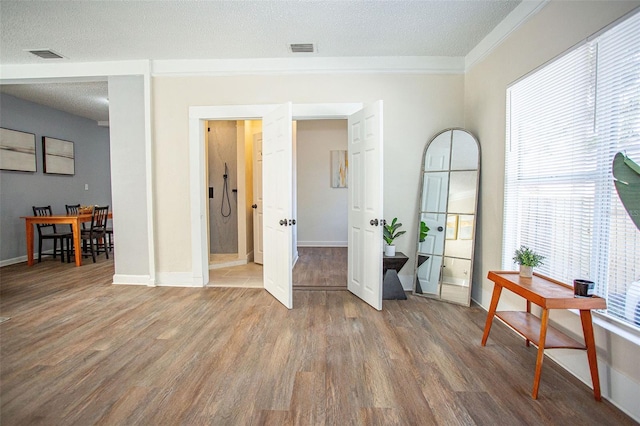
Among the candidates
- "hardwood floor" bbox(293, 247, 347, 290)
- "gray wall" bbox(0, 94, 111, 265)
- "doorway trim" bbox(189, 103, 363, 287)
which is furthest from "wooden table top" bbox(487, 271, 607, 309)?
"gray wall" bbox(0, 94, 111, 265)

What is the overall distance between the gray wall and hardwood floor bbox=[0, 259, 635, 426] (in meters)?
2.56

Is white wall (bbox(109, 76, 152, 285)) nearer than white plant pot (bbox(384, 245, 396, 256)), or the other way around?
white plant pot (bbox(384, 245, 396, 256))

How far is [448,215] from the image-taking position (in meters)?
3.55

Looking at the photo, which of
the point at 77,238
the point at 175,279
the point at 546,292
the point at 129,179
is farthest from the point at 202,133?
the point at 546,292

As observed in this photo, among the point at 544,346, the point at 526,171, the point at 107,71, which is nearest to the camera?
the point at 544,346

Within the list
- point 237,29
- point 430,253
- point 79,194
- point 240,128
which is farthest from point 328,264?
point 79,194

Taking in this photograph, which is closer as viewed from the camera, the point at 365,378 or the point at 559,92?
the point at 365,378

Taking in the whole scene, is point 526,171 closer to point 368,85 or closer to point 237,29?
point 368,85

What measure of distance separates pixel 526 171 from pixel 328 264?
3.36 m

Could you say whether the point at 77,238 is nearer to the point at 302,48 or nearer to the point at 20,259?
the point at 20,259

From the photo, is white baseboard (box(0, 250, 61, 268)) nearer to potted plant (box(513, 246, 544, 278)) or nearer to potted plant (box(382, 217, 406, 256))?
potted plant (box(382, 217, 406, 256))

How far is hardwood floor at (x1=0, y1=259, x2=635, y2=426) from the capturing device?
170 centimetres

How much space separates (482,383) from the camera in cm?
196

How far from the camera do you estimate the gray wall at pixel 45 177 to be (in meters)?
5.13
